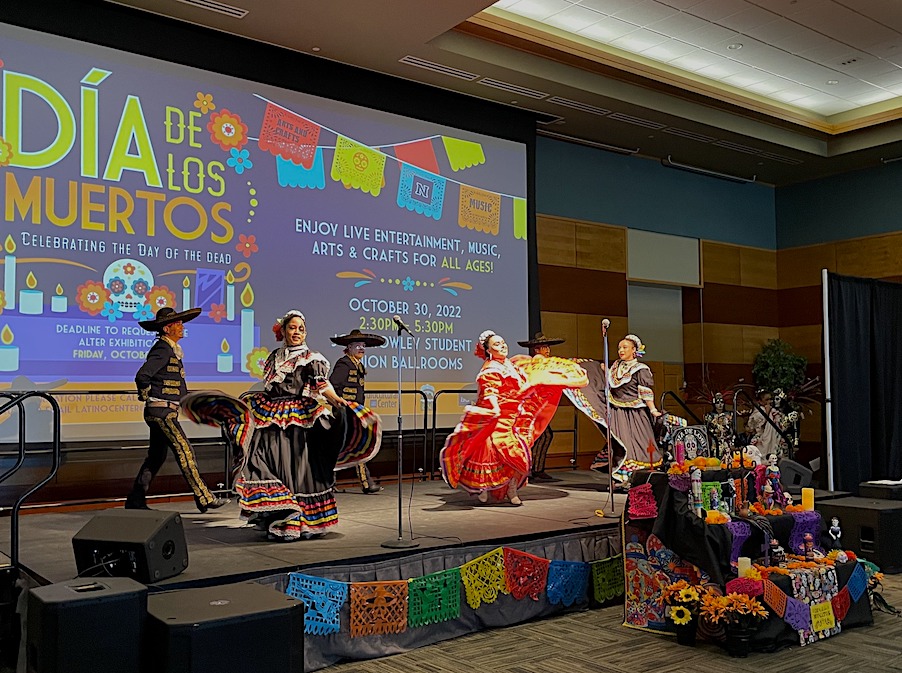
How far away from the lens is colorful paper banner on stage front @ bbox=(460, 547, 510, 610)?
500cm

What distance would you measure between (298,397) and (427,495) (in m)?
2.60

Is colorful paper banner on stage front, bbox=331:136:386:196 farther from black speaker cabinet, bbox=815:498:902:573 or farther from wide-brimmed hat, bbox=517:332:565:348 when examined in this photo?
black speaker cabinet, bbox=815:498:902:573

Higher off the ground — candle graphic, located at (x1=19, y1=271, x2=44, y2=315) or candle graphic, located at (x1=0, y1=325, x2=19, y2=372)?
candle graphic, located at (x1=19, y1=271, x2=44, y2=315)

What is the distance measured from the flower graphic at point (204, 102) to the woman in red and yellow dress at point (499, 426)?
3.17 meters

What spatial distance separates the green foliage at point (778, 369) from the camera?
1230 cm

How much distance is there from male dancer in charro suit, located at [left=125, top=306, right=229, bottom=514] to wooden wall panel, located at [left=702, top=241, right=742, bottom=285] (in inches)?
322

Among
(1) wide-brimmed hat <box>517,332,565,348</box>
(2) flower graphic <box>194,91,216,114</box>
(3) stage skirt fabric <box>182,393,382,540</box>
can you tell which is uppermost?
(2) flower graphic <box>194,91,216,114</box>

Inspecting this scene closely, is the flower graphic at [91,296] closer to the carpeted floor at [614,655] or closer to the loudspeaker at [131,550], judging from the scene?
the loudspeaker at [131,550]

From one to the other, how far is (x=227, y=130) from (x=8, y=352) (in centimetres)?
264

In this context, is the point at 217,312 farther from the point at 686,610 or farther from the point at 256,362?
the point at 686,610

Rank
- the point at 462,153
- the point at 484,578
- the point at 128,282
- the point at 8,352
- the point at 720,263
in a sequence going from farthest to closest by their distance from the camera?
1. the point at 720,263
2. the point at 462,153
3. the point at 128,282
4. the point at 8,352
5. the point at 484,578

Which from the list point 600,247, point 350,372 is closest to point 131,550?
point 350,372

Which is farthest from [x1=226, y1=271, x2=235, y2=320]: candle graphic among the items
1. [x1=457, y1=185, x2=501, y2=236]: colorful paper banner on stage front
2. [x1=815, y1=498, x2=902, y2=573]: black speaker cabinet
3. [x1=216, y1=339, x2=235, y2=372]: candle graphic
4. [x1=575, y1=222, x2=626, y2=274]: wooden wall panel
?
[x1=815, y1=498, x2=902, y2=573]: black speaker cabinet

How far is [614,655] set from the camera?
4.53 meters
